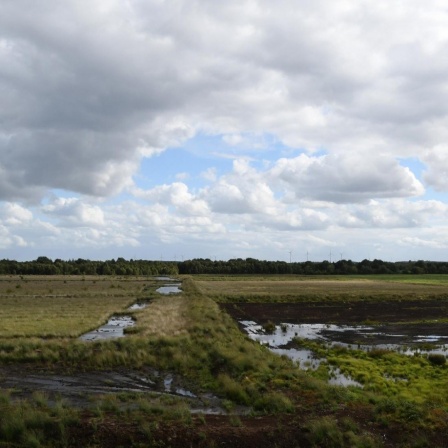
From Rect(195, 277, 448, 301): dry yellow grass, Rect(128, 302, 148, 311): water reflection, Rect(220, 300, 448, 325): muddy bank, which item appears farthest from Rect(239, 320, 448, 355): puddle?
Rect(195, 277, 448, 301): dry yellow grass

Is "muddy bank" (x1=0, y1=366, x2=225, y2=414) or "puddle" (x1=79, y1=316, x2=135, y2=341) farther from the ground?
"muddy bank" (x1=0, y1=366, x2=225, y2=414)

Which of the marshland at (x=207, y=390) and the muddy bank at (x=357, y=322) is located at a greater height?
the marshland at (x=207, y=390)

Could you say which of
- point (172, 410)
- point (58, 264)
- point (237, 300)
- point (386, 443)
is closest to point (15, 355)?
point (172, 410)

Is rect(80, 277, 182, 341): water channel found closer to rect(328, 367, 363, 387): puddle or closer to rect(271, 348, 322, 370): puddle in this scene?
rect(271, 348, 322, 370): puddle

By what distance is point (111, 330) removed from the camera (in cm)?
3356

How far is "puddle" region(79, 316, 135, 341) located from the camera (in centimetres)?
2980

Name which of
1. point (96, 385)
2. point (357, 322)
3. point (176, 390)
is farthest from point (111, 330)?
point (357, 322)

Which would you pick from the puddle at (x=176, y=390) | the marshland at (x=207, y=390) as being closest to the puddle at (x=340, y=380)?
the marshland at (x=207, y=390)

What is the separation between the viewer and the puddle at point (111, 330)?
29.8 meters

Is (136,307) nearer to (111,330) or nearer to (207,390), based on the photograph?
(111,330)

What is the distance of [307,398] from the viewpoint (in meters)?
15.8

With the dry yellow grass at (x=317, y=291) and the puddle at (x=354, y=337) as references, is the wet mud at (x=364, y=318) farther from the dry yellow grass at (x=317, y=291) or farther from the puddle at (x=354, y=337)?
the dry yellow grass at (x=317, y=291)

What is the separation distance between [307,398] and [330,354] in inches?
428

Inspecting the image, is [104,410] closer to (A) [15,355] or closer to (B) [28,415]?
(B) [28,415]
